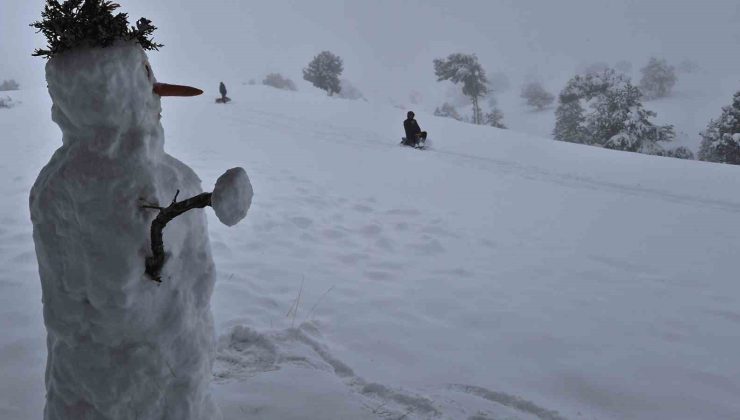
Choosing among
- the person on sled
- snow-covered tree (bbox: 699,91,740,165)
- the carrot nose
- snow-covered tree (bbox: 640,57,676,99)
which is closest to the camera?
the carrot nose

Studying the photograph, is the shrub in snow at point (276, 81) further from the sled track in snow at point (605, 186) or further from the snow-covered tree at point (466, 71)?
the sled track in snow at point (605, 186)

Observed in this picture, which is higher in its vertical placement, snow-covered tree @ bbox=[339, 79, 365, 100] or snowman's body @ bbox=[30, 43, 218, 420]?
snow-covered tree @ bbox=[339, 79, 365, 100]

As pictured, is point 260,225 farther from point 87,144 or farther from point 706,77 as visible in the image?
point 706,77

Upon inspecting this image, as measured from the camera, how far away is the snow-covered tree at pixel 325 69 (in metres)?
32.8

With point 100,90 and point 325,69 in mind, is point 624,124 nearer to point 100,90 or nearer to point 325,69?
point 325,69

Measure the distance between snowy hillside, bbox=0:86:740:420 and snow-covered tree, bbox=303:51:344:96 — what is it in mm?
25930

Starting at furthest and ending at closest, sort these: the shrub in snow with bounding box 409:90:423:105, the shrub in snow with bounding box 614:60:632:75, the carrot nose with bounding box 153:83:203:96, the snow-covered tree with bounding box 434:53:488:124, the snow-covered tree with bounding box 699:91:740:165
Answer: the shrub in snow with bounding box 409:90:423:105 → the shrub in snow with bounding box 614:60:632:75 → the snow-covered tree with bounding box 434:53:488:124 → the snow-covered tree with bounding box 699:91:740:165 → the carrot nose with bounding box 153:83:203:96

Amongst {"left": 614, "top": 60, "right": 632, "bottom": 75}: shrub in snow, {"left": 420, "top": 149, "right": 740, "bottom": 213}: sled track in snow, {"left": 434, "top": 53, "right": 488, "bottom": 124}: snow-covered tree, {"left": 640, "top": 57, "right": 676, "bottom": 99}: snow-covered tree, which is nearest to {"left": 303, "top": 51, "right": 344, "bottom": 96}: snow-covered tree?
{"left": 434, "top": 53, "right": 488, "bottom": 124}: snow-covered tree

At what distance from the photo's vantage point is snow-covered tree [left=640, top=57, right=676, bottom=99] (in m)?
40.1

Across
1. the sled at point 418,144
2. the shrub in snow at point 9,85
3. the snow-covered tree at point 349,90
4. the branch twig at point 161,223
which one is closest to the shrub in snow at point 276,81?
the snow-covered tree at point 349,90

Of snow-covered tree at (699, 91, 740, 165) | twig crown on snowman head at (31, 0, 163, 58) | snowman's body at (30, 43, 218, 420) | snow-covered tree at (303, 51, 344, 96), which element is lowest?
snowman's body at (30, 43, 218, 420)

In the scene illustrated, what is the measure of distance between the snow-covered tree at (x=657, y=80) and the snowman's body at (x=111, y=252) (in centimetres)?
4794

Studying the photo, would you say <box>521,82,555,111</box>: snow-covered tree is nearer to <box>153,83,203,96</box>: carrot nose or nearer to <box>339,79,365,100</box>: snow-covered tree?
<box>339,79,365,100</box>: snow-covered tree

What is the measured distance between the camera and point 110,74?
1353 millimetres
